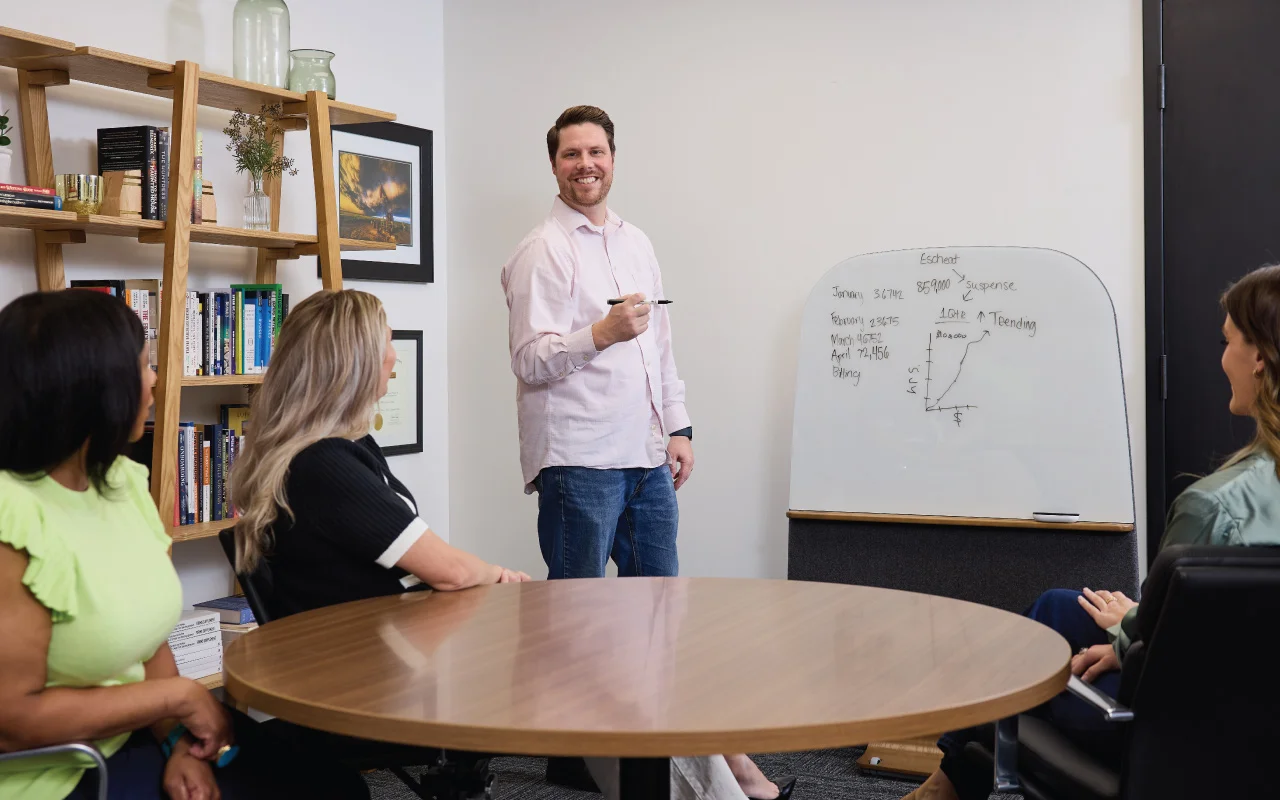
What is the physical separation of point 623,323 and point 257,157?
52.6 inches

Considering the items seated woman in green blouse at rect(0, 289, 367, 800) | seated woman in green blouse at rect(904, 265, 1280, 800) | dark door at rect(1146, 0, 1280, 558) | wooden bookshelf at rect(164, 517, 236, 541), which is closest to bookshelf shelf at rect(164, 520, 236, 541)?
wooden bookshelf at rect(164, 517, 236, 541)

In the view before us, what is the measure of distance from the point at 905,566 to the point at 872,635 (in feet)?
5.58

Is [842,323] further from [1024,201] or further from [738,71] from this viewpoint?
[738,71]

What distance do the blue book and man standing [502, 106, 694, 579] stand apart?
0.92 metres

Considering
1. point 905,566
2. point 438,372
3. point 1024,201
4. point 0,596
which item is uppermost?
point 1024,201

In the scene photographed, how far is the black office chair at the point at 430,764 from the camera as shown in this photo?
174 cm

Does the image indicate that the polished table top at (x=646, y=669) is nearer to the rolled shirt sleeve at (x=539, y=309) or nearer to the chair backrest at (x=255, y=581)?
the chair backrest at (x=255, y=581)

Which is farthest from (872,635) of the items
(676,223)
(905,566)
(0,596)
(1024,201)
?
(676,223)

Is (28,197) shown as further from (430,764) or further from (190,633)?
(430,764)

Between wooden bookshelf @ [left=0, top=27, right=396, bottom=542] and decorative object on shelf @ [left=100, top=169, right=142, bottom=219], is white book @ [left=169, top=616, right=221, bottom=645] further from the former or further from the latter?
decorative object on shelf @ [left=100, top=169, right=142, bottom=219]

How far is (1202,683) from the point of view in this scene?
61.1 inches

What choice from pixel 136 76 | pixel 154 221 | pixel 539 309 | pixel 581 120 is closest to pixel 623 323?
pixel 539 309

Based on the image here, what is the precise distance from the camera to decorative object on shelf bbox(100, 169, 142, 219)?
3021 millimetres

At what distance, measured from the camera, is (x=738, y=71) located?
3.94m
